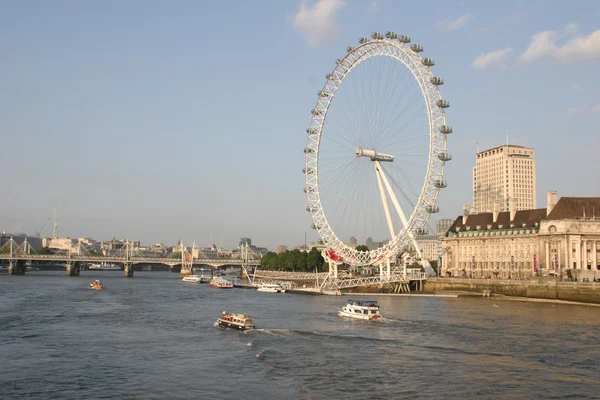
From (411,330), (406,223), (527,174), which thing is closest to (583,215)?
(406,223)

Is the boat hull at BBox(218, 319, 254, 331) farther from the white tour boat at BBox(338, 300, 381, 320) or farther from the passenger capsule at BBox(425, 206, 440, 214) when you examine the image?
the passenger capsule at BBox(425, 206, 440, 214)

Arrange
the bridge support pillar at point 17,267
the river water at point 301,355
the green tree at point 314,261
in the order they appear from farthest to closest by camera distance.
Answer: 1. the bridge support pillar at point 17,267
2. the green tree at point 314,261
3. the river water at point 301,355

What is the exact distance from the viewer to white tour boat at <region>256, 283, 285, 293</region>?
8050cm

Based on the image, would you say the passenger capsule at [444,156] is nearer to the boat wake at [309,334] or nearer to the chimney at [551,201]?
the chimney at [551,201]

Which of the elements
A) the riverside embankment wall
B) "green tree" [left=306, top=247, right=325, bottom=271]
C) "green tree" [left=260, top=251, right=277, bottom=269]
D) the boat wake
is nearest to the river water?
the boat wake

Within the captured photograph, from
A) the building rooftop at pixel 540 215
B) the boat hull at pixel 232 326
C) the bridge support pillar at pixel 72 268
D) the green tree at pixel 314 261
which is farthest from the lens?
the bridge support pillar at pixel 72 268

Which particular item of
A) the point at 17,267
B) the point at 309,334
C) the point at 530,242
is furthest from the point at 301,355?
the point at 17,267

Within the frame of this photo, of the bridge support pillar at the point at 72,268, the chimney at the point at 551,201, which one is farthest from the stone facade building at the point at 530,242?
the bridge support pillar at the point at 72,268

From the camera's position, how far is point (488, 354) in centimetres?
3170

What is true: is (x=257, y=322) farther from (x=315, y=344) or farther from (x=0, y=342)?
(x=0, y=342)

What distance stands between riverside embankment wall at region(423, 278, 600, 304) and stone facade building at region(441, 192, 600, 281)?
17.1 ft

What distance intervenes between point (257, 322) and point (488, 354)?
1714 cm

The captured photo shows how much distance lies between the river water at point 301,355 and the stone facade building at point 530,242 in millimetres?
17213

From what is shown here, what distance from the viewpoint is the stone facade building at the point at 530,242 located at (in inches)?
2675
